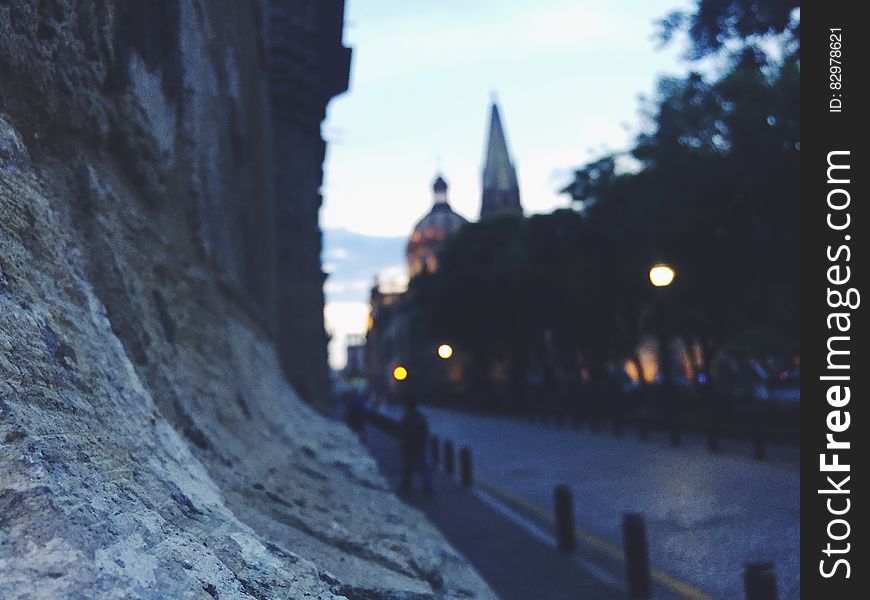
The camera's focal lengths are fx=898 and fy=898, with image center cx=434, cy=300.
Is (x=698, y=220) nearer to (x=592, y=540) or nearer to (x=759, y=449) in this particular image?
(x=759, y=449)

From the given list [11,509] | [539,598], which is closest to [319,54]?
[539,598]

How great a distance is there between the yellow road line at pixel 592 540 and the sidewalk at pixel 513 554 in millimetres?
192

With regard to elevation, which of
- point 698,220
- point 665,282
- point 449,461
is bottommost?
point 449,461

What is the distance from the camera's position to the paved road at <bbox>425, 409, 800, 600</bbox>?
8.32m

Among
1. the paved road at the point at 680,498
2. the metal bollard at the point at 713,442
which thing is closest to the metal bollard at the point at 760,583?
the paved road at the point at 680,498

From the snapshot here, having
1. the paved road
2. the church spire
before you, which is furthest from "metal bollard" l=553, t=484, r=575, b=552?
the church spire

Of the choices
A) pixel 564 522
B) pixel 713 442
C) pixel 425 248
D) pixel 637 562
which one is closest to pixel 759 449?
pixel 713 442

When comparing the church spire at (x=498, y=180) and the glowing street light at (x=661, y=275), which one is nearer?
the glowing street light at (x=661, y=275)

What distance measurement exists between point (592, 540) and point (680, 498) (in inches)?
121

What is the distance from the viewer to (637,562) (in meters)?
7.30

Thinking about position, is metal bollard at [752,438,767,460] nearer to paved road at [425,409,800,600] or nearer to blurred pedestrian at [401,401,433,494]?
paved road at [425,409,800,600]

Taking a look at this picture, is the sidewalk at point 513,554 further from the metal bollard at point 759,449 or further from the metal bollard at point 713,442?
the metal bollard at point 713,442

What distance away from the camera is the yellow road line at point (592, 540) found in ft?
24.1

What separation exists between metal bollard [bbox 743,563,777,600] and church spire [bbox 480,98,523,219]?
124776 mm
